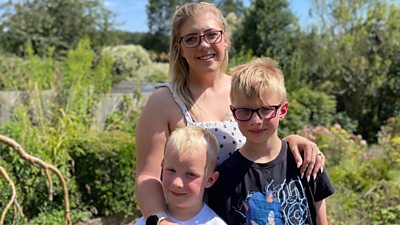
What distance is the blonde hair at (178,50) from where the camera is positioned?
182 cm

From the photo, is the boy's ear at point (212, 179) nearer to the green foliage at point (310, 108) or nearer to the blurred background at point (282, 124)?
the blurred background at point (282, 124)

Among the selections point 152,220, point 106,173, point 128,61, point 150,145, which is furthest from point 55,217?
point 128,61

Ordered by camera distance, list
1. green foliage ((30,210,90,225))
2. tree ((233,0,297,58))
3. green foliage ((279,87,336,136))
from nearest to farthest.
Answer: green foliage ((30,210,90,225)) → green foliage ((279,87,336,136)) → tree ((233,0,297,58))

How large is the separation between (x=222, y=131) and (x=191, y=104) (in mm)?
146

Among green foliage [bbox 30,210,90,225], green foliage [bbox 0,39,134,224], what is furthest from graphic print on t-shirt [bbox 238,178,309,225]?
green foliage [bbox 30,210,90,225]

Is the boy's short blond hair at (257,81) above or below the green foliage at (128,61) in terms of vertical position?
above

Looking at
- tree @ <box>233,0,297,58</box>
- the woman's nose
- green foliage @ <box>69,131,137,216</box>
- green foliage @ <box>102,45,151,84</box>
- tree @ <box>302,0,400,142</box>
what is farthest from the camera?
green foliage @ <box>102,45,151,84</box>

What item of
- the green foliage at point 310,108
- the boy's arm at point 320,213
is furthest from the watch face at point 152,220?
the green foliage at point 310,108

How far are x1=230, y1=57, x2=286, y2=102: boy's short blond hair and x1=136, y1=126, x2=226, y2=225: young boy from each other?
0.62ft

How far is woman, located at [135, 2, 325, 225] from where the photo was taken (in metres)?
1.73

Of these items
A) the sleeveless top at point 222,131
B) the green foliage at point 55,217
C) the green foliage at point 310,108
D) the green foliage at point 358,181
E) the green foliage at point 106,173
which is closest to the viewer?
the sleeveless top at point 222,131

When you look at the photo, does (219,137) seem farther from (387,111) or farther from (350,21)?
(350,21)

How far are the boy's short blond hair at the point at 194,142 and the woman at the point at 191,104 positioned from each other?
0.13 meters

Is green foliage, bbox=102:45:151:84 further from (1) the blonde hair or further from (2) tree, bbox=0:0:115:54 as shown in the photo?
(1) the blonde hair
